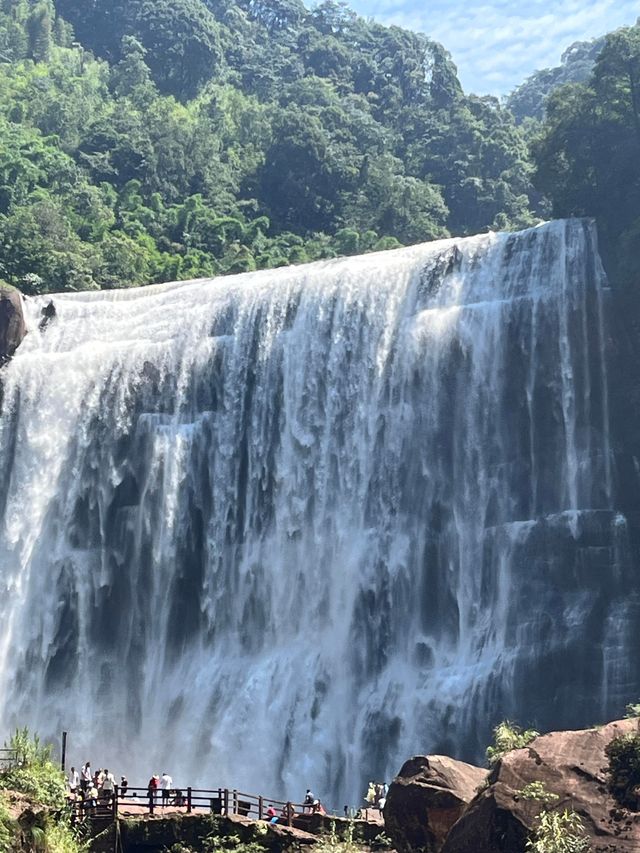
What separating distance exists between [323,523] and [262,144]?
163 ft

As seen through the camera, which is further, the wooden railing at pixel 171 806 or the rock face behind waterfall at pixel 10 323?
the rock face behind waterfall at pixel 10 323

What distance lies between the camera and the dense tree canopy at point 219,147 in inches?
2913

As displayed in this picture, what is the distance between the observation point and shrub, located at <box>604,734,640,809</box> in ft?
74.3

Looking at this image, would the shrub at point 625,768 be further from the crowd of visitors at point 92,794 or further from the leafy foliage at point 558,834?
the crowd of visitors at point 92,794

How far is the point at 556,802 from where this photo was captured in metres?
22.8

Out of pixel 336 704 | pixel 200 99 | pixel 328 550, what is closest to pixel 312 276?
pixel 328 550

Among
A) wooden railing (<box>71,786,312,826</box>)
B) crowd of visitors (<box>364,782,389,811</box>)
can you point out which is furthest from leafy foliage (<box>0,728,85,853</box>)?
crowd of visitors (<box>364,782,389,811</box>)

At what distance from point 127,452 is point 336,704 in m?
11.6

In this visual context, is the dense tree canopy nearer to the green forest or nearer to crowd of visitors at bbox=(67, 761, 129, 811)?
the green forest

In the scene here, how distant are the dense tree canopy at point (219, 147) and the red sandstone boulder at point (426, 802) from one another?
3973cm

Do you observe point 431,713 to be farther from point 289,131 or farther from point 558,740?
point 289,131

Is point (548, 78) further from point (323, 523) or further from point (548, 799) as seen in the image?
point (548, 799)

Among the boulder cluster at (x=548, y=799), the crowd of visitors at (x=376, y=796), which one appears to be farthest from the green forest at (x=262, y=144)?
the boulder cluster at (x=548, y=799)

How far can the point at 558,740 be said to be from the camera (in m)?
24.2
